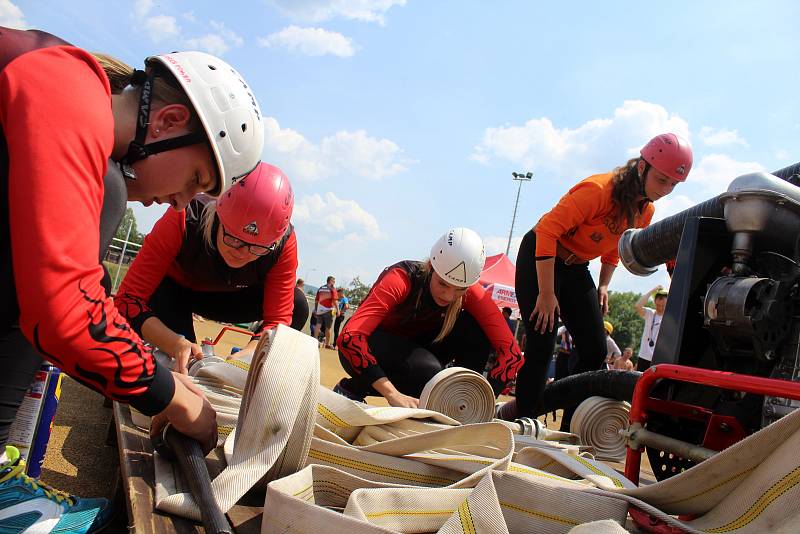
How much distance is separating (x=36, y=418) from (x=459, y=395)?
1787 mm

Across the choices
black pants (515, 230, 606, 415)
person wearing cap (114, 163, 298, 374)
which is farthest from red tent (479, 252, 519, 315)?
person wearing cap (114, 163, 298, 374)

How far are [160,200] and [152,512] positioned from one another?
839mm

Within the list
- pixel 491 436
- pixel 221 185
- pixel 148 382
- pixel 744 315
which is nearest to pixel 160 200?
pixel 221 185

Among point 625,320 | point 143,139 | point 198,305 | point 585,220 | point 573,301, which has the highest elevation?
point 585,220

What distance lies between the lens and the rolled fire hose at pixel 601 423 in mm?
3086

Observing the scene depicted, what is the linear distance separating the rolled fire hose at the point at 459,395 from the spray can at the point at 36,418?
1566 mm

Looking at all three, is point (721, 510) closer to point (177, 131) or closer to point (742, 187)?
point (742, 187)

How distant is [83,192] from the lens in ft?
4.13

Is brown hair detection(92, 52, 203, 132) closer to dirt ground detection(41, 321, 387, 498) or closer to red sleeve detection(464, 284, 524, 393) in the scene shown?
dirt ground detection(41, 321, 387, 498)

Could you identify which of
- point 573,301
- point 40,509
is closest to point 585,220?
point 573,301

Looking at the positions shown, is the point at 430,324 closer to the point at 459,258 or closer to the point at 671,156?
the point at 459,258

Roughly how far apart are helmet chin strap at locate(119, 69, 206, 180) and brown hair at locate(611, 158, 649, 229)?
2.87 meters

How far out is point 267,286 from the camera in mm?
3922

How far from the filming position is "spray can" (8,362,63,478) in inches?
80.0
